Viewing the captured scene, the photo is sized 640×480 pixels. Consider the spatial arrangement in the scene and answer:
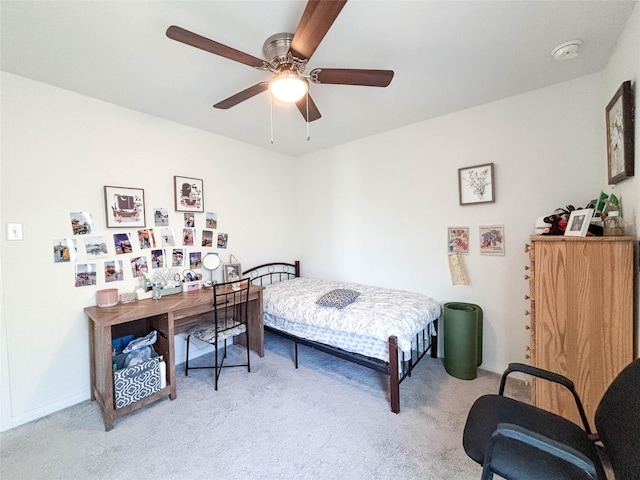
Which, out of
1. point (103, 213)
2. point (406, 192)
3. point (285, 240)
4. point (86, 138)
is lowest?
point (285, 240)

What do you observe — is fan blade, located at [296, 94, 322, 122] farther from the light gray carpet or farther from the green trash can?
the light gray carpet

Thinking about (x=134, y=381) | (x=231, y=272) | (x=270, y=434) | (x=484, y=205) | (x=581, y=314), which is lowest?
(x=270, y=434)

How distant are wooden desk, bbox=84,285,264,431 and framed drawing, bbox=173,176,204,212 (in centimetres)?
92

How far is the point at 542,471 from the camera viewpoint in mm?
994

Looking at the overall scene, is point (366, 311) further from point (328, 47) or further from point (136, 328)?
point (136, 328)

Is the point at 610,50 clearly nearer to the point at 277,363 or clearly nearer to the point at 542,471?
the point at 542,471

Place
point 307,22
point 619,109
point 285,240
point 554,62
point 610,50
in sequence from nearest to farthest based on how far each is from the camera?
point 307,22, point 619,109, point 610,50, point 554,62, point 285,240

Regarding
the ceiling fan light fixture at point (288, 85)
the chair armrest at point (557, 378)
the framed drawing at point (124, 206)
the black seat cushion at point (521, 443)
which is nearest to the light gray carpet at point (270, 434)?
the black seat cushion at point (521, 443)

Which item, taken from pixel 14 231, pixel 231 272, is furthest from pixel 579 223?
pixel 14 231

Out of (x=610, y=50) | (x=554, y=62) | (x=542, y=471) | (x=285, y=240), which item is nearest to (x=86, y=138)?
(x=285, y=240)

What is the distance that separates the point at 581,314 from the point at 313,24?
2.17 metres

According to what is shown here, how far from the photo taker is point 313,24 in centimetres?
124

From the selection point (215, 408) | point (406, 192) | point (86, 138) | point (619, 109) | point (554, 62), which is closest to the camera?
point (619, 109)

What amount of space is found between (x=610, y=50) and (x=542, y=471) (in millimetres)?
2539
